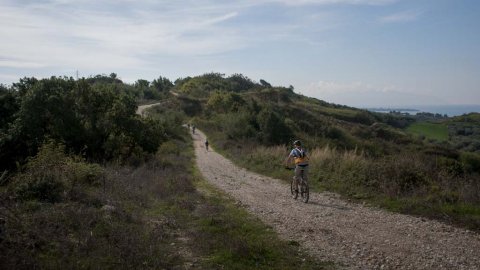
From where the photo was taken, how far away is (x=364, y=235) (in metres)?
9.35

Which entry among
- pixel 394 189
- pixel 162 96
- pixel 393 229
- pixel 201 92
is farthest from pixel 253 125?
pixel 162 96

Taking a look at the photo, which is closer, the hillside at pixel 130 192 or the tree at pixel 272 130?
the hillside at pixel 130 192

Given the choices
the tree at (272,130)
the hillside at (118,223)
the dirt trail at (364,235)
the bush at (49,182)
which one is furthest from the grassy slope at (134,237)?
the tree at (272,130)

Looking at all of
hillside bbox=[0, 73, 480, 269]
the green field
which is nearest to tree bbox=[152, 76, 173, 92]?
the green field

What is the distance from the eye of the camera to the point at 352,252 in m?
8.15

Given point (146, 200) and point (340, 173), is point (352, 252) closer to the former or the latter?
point (146, 200)

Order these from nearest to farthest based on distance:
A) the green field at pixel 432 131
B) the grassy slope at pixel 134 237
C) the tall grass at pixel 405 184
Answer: the grassy slope at pixel 134 237 < the tall grass at pixel 405 184 < the green field at pixel 432 131

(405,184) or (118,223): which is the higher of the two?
(405,184)

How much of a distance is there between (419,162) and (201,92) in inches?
3839

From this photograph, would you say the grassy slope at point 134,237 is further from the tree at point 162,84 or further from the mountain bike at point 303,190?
the tree at point 162,84

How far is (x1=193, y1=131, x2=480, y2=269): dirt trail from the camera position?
7.67m

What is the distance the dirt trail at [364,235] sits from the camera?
7672mm

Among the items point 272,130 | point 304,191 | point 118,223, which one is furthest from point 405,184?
point 272,130

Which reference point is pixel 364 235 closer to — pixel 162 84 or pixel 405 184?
pixel 405 184
